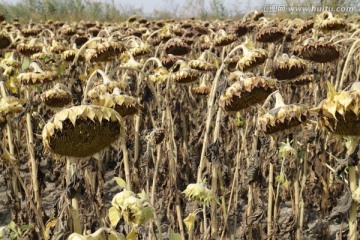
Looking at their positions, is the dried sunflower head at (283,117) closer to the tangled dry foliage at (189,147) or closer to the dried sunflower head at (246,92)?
the tangled dry foliage at (189,147)

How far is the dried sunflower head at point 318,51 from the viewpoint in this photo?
2.63 meters

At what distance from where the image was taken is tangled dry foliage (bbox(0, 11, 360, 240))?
133cm

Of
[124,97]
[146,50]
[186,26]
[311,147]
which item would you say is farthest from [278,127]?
[186,26]

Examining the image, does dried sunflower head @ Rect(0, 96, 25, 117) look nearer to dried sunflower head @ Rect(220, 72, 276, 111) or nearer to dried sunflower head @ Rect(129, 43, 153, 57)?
dried sunflower head @ Rect(220, 72, 276, 111)

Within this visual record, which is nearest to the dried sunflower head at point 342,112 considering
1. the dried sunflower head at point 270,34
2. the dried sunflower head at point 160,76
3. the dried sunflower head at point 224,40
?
the dried sunflower head at point 160,76

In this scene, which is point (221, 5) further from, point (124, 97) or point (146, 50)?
point (124, 97)

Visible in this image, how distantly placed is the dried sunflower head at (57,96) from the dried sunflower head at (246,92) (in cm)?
89

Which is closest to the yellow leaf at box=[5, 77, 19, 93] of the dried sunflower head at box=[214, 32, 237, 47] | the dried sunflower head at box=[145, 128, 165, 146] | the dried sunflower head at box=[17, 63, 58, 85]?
the dried sunflower head at box=[17, 63, 58, 85]

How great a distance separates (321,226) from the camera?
252cm

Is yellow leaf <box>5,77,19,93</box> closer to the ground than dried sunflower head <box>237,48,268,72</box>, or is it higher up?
closer to the ground

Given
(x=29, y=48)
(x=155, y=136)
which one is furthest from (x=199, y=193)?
(x=29, y=48)

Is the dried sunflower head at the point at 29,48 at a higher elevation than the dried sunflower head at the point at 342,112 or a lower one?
lower

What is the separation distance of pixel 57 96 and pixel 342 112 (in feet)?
5.00

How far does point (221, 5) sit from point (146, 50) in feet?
44.1
